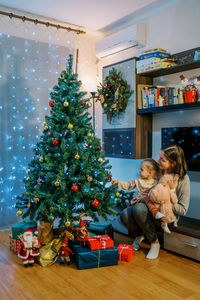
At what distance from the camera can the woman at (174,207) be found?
103 inches

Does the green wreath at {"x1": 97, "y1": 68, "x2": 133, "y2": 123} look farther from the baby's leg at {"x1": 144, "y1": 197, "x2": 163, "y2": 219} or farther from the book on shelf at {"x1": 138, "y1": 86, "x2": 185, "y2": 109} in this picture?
the baby's leg at {"x1": 144, "y1": 197, "x2": 163, "y2": 219}

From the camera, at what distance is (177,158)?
2693mm

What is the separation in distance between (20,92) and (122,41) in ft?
4.62

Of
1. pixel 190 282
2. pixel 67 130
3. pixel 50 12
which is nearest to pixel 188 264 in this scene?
pixel 190 282

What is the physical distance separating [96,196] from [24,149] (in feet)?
4.49

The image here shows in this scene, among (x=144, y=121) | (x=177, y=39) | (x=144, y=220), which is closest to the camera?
(x=144, y=220)

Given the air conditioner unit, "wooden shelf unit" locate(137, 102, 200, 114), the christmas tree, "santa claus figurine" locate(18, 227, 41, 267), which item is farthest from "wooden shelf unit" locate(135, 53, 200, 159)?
"santa claus figurine" locate(18, 227, 41, 267)

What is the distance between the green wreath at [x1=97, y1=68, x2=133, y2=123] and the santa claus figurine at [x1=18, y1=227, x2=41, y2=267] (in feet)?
5.53

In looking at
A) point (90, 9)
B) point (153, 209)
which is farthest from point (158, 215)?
point (90, 9)

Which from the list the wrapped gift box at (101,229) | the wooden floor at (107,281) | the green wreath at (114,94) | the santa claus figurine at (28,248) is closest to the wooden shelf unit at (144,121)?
the green wreath at (114,94)

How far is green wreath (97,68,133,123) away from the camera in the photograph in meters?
3.36

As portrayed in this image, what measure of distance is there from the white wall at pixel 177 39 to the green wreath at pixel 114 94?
40 cm

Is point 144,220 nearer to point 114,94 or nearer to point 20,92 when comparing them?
point 114,94

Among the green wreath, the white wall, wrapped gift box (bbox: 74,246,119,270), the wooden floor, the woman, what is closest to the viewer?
the wooden floor
